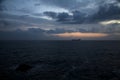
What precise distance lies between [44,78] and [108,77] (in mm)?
17506

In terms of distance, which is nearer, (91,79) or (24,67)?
(91,79)

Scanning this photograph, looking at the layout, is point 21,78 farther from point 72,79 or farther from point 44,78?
point 72,79

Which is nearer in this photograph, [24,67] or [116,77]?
[116,77]

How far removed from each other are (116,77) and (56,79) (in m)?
16.3

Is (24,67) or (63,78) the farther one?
(24,67)

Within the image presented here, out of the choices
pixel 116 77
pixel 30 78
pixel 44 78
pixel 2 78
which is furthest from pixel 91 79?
pixel 2 78

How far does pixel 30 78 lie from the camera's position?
144 ft

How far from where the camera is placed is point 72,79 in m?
43.2

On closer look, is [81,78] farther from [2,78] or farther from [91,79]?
[2,78]

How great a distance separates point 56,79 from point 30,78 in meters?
7.03

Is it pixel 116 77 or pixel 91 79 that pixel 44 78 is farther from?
pixel 116 77

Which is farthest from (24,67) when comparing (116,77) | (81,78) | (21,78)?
(116,77)

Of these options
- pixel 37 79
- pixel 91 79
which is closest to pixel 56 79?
pixel 37 79

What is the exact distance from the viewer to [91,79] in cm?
4322
